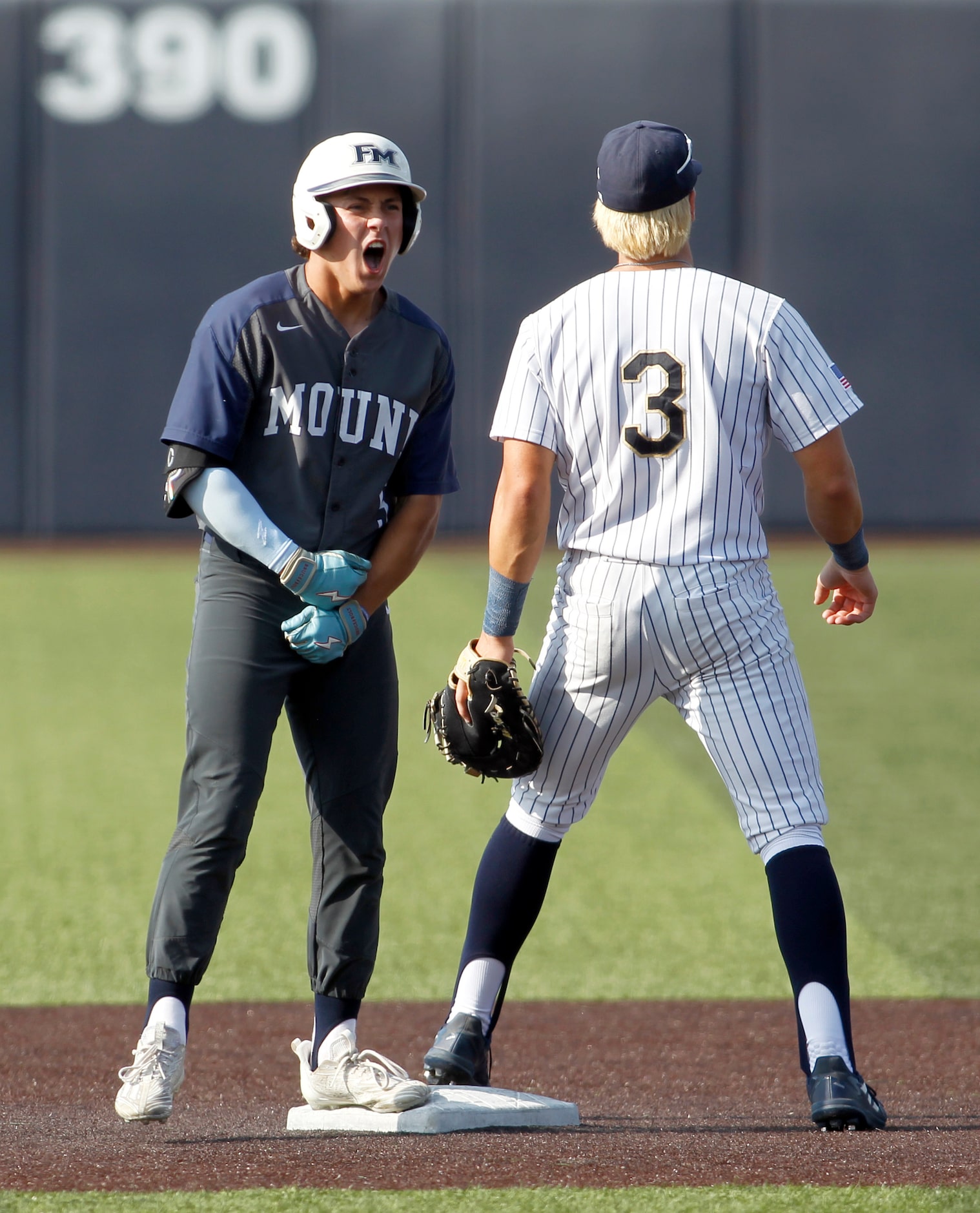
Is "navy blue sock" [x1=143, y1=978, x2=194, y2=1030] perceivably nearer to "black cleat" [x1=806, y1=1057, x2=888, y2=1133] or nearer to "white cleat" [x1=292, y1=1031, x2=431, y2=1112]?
"white cleat" [x1=292, y1=1031, x2=431, y2=1112]

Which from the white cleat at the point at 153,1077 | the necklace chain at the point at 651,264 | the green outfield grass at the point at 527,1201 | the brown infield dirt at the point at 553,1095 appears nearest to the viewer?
the green outfield grass at the point at 527,1201

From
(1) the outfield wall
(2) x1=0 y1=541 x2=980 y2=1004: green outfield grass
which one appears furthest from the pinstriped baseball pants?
(1) the outfield wall

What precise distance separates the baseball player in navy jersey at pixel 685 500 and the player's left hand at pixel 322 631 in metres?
0.30

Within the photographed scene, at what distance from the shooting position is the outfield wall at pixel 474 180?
1587 centimetres

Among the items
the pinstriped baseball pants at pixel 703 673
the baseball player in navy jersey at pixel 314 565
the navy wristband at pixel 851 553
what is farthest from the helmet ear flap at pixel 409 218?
the navy wristband at pixel 851 553

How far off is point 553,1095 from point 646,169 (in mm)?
1898

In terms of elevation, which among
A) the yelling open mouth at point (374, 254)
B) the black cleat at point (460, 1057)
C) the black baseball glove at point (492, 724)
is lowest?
the black cleat at point (460, 1057)

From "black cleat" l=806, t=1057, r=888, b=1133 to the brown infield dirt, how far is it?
4 centimetres

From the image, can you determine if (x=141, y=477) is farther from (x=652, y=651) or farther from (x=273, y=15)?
(x=652, y=651)

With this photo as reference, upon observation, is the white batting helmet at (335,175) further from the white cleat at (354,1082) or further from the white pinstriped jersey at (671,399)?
the white cleat at (354,1082)

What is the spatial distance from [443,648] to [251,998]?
19.6 ft

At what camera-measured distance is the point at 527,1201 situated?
98.7 inches

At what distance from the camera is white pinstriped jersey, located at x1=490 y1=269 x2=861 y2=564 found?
3049 millimetres

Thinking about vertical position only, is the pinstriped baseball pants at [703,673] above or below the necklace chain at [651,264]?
below
